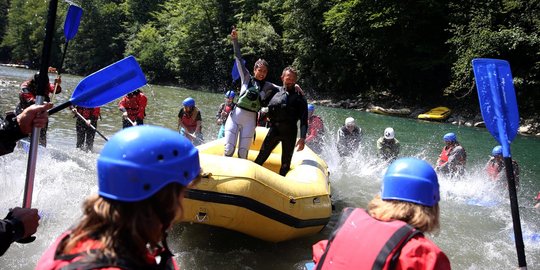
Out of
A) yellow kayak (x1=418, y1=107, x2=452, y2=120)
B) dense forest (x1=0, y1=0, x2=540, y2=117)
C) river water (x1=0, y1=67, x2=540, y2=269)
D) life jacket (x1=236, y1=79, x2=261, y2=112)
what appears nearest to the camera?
river water (x1=0, y1=67, x2=540, y2=269)

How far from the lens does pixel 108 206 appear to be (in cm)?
117

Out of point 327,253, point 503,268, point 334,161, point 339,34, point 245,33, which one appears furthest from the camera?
point 245,33

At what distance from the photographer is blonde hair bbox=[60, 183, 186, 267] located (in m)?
1.13

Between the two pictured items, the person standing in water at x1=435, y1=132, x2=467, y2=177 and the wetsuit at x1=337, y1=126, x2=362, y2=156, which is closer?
the person standing in water at x1=435, y1=132, x2=467, y2=177

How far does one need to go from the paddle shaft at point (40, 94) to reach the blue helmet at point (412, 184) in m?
1.63

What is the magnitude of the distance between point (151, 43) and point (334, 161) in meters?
34.1

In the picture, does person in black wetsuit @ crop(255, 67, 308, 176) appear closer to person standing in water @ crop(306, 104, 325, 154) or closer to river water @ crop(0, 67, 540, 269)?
river water @ crop(0, 67, 540, 269)

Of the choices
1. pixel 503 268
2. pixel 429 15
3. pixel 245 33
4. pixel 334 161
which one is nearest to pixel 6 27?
pixel 245 33

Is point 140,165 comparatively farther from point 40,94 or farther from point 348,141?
point 348,141

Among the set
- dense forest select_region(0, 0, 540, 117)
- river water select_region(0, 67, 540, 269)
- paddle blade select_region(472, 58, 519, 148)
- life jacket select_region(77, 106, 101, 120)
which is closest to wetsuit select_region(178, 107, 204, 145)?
life jacket select_region(77, 106, 101, 120)

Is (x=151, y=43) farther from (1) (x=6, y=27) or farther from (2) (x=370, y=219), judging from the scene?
(2) (x=370, y=219)

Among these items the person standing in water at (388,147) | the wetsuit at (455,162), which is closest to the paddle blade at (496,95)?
the wetsuit at (455,162)

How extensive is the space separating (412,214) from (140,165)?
115 cm

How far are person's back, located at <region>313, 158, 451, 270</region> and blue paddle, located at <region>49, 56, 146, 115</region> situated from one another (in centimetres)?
152
